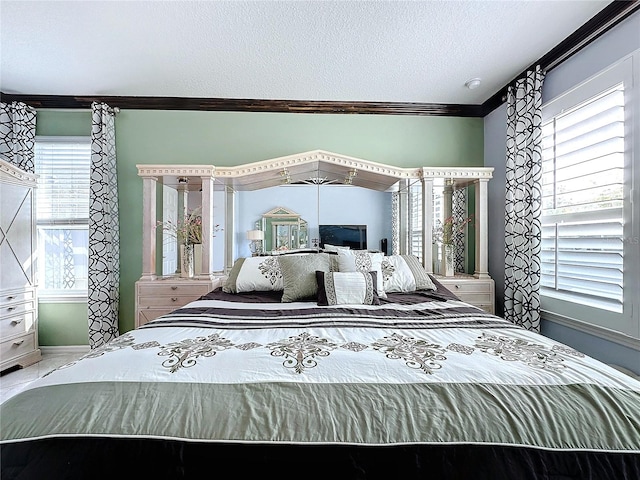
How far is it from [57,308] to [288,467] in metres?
3.66

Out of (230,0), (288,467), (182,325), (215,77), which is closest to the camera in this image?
(288,467)

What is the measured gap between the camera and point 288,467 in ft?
2.52

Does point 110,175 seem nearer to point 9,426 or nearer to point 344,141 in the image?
point 344,141

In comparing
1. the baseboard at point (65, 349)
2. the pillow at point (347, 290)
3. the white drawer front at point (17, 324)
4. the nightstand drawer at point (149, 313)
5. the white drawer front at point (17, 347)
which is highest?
the pillow at point (347, 290)

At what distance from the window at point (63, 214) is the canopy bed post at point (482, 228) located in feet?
13.2

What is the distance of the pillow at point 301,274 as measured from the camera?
2135 mm

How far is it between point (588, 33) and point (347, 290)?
2.38 metres

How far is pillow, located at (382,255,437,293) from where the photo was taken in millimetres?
2381

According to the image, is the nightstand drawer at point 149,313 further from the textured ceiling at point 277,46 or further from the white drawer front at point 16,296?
the textured ceiling at point 277,46

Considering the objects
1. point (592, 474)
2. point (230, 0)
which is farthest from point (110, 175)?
point (592, 474)

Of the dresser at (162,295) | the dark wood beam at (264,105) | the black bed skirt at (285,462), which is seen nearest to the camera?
the black bed skirt at (285,462)

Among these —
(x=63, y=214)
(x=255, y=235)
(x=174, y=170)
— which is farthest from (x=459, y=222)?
(x=63, y=214)

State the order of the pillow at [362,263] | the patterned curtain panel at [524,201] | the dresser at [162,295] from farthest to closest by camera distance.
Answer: the dresser at [162,295], the patterned curtain panel at [524,201], the pillow at [362,263]

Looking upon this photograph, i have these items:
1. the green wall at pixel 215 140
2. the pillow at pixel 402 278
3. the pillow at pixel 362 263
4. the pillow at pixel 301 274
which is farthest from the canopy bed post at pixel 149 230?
the pillow at pixel 402 278
